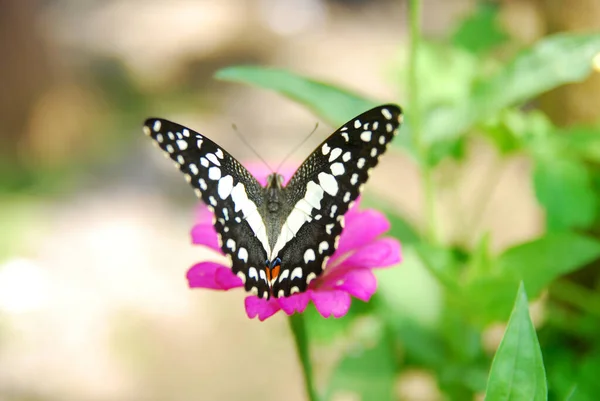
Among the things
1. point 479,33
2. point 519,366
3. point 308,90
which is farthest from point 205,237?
point 479,33

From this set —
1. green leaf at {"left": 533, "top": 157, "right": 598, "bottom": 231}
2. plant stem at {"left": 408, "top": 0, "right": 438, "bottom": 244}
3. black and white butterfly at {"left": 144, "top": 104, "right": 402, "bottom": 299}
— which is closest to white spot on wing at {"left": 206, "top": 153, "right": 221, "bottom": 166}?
black and white butterfly at {"left": 144, "top": 104, "right": 402, "bottom": 299}

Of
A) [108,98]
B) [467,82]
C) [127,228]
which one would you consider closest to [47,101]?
[108,98]

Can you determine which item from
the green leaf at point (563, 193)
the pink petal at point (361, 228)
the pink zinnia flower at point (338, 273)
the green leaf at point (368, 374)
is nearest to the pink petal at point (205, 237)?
the pink zinnia flower at point (338, 273)

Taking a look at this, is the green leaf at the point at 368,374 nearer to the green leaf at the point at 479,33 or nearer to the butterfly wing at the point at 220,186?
the butterfly wing at the point at 220,186

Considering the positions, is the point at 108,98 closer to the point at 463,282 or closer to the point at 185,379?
the point at 185,379

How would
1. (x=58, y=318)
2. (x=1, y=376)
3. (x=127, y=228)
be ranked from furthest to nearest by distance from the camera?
(x=127, y=228), (x=58, y=318), (x=1, y=376)

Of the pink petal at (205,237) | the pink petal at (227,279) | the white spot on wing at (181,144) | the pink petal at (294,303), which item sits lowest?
the pink petal at (294,303)

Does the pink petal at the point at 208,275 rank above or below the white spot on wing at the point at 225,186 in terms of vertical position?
below
